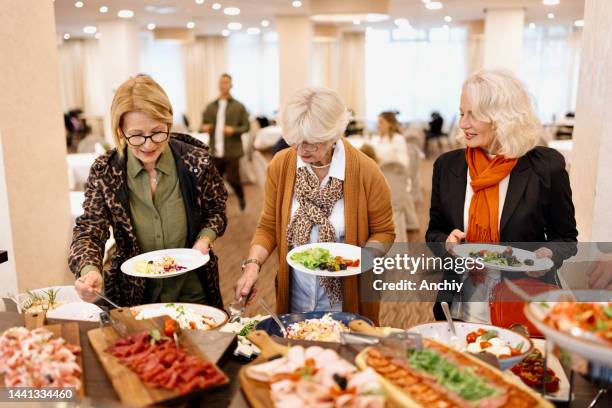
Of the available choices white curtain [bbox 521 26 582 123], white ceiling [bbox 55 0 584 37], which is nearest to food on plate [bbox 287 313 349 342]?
white ceiling [bbox 55 0 584 37]

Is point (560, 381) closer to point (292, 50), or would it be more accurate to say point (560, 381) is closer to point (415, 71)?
point (292, 50)

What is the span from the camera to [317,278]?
208 cm

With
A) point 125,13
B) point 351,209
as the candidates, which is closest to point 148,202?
point 351,209

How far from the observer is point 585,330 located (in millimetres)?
1009

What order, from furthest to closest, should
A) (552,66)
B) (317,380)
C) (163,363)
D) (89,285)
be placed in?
(552,66) → (89,285) → (163,363) → (317,380)

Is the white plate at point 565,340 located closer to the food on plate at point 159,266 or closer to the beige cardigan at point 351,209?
the beige cardigan at point 351,209

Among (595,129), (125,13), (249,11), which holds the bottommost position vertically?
(595,129)

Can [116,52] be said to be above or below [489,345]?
above

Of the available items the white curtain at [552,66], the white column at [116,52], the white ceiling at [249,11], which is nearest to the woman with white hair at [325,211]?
the white ceiling at [249,11]

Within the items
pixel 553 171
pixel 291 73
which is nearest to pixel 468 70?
pixel 291 73

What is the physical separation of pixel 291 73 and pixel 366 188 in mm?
8781

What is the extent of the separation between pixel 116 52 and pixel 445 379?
10.1 metres

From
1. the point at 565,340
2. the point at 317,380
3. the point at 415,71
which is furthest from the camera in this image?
the point at 415,71

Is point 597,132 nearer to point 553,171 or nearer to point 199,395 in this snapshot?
point 553,171
